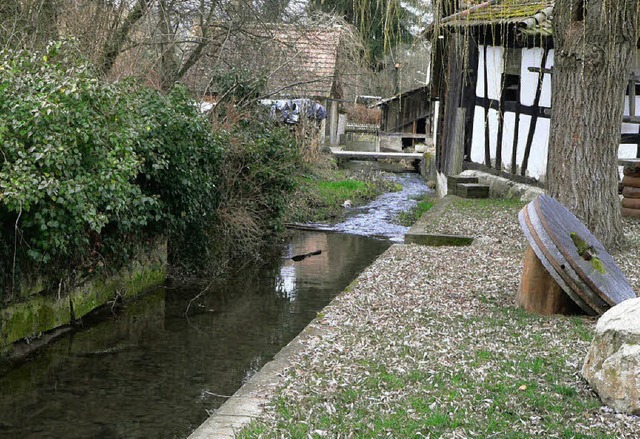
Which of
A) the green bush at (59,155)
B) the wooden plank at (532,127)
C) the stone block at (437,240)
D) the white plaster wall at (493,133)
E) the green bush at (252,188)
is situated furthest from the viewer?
the white plaster wall at (493,133)

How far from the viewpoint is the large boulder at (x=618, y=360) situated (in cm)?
479

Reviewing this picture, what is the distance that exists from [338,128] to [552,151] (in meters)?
25.5

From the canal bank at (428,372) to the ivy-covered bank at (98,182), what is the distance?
8.79 feet

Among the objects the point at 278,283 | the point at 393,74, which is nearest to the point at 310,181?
the point at 278,283

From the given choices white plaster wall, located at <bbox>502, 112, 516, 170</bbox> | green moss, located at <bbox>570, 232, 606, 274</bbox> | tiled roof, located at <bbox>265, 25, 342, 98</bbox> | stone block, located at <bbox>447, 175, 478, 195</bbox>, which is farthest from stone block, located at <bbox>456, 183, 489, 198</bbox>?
green moss, located at <bbox>570, 232, 606, 274</bbox>

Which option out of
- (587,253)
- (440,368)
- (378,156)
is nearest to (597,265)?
(587,253)

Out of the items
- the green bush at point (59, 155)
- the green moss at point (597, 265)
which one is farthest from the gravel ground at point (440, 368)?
the green bush at point (59, 155)

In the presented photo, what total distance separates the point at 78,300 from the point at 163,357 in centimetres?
166

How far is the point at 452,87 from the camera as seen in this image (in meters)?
20.4

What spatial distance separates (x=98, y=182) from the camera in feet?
27.3

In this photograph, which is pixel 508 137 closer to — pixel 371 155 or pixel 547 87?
pixel 547 87

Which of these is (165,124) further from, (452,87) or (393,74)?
(393,74)

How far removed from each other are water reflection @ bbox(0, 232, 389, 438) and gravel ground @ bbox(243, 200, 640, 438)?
3.76 ft

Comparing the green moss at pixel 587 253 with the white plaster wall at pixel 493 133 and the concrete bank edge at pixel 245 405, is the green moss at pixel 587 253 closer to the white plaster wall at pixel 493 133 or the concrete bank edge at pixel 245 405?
the concrete bank edge at pixel 245 405
